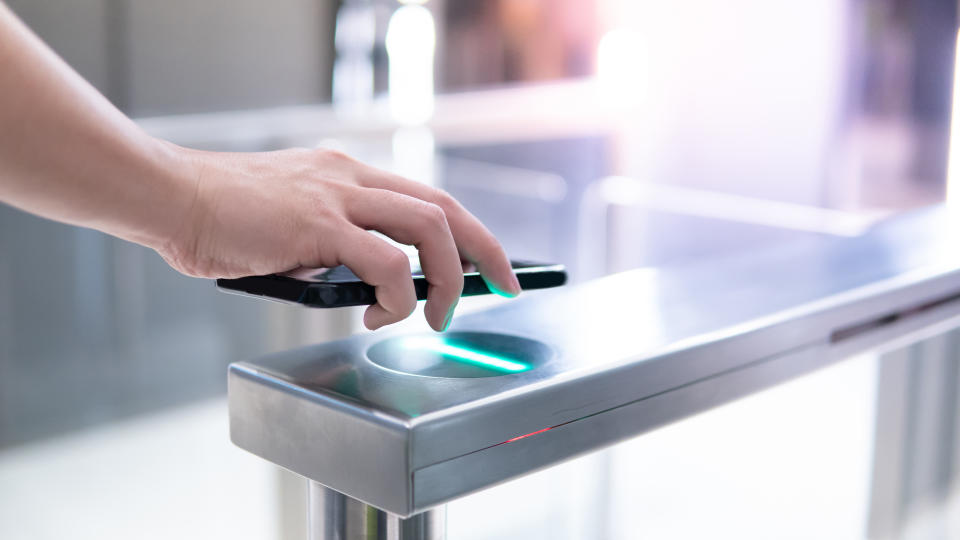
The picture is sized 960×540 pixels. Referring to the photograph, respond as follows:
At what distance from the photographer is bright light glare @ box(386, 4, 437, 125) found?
368 cm

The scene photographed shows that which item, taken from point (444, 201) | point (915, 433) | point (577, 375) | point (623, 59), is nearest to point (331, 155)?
point (444, 201)

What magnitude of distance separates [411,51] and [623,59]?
99cm

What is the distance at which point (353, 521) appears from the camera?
409 millimetres

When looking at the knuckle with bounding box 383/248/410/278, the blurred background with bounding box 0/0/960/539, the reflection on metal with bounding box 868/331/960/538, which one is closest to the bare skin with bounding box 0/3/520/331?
the knuckle with bounding box 383/248/410/278

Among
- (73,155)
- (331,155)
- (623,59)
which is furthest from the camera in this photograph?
(623,59)

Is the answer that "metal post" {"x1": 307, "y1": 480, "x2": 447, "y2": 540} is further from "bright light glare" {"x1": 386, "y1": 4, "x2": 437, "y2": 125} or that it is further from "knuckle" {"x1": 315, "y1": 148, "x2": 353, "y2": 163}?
"bright light glare" {"x1": 386, "y1": 4, "x2": 437, "y2": 125}

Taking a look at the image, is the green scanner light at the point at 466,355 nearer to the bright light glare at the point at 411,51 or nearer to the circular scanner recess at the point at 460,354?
the circular scanner recess at the point at 460,354

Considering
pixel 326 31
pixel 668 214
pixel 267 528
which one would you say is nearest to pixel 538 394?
pixel 267 528

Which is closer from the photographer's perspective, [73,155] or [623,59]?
[73,155]

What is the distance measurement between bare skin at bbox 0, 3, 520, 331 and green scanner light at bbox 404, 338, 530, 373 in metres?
0.03

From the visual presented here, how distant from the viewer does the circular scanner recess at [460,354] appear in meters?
0.41

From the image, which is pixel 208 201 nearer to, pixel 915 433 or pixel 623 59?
pixel 915 433

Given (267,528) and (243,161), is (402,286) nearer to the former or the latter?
(243,161)

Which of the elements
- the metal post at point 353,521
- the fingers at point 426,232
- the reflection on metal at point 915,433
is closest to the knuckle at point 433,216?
the fingers at point 426,232
